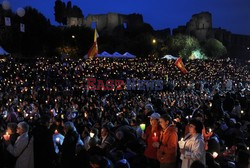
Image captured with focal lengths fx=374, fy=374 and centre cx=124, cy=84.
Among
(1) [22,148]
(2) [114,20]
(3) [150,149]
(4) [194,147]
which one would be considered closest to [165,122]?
(3) [150,149]

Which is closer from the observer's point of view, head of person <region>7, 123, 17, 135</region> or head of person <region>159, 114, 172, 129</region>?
head of person <region>159, 114, 172, 129</region>

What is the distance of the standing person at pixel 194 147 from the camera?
5227 mm

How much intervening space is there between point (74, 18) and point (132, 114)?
79.4m

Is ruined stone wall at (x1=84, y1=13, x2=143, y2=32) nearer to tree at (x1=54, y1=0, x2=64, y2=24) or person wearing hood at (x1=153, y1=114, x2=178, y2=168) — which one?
tree at (x1=54, y1=0, x2=64, y2=24)

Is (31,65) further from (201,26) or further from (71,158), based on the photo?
(201,26)

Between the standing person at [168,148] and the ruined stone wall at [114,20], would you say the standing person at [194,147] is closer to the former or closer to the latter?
the standing person at [168,148]

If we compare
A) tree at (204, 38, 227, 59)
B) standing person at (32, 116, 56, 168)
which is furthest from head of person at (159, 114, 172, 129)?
tree at (204, 38, 227, 59)

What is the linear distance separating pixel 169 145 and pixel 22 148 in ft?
7.77

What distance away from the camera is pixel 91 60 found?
97.9 feet

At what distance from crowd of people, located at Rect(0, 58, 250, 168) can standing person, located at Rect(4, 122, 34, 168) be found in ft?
0.05

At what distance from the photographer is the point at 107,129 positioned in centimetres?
743

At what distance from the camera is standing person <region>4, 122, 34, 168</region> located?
598cm

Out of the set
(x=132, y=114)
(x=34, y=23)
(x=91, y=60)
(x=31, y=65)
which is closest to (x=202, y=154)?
(x=132, y=114)

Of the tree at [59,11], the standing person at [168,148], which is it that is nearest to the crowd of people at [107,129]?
the standing person at [168,148]
